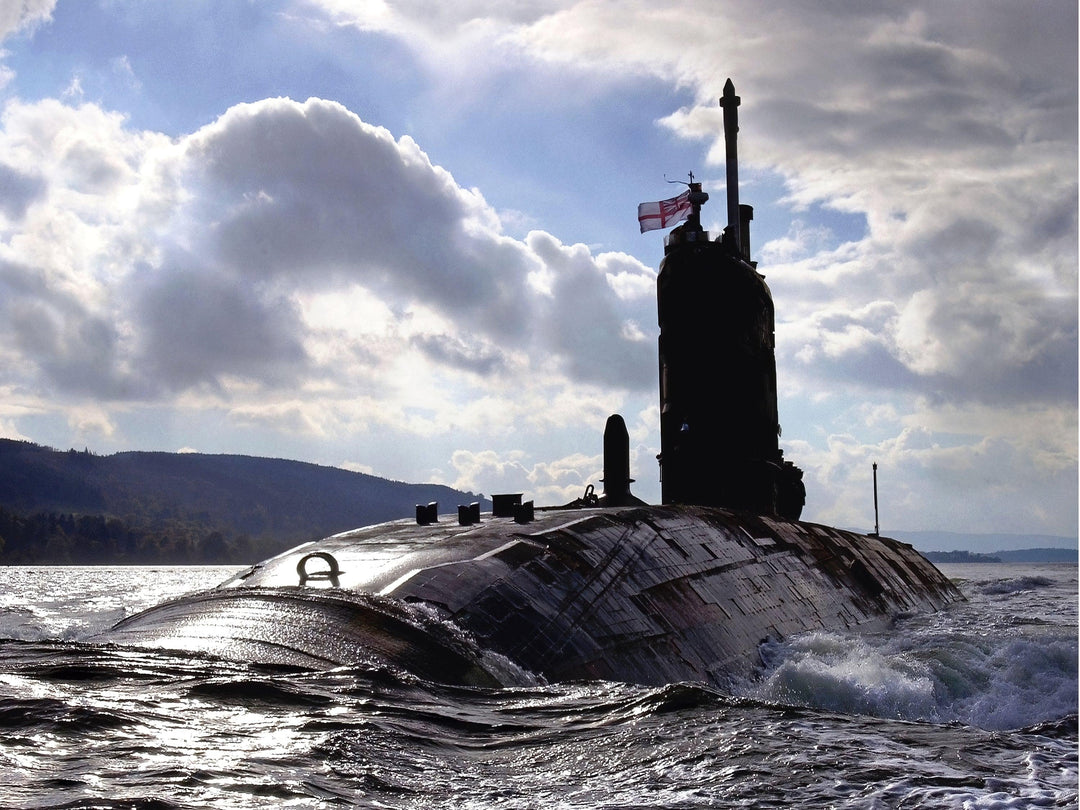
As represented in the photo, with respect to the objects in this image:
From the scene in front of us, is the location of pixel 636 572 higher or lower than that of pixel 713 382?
lower

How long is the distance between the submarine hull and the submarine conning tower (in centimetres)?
399

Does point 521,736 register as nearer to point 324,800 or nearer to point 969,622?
point 324,800

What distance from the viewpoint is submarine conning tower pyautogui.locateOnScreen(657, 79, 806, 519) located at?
21.3 m

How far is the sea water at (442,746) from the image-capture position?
545 cm

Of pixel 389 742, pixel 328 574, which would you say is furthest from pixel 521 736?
pixel 328 574

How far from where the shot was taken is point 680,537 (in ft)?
50.4

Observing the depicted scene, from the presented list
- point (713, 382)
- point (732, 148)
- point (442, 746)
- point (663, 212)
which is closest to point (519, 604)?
point (442, 746)

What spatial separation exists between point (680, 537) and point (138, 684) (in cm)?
927

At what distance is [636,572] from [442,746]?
22.1ft

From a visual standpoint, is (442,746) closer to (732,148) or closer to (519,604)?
(519,604)

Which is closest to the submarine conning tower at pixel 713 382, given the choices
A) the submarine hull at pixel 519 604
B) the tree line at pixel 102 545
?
the submarine hull at pixel 519 604

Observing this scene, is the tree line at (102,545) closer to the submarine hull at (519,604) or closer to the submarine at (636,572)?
the submarine at (636,572)

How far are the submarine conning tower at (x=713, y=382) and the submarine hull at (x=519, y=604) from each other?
13.1 feet

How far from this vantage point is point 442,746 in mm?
6543
